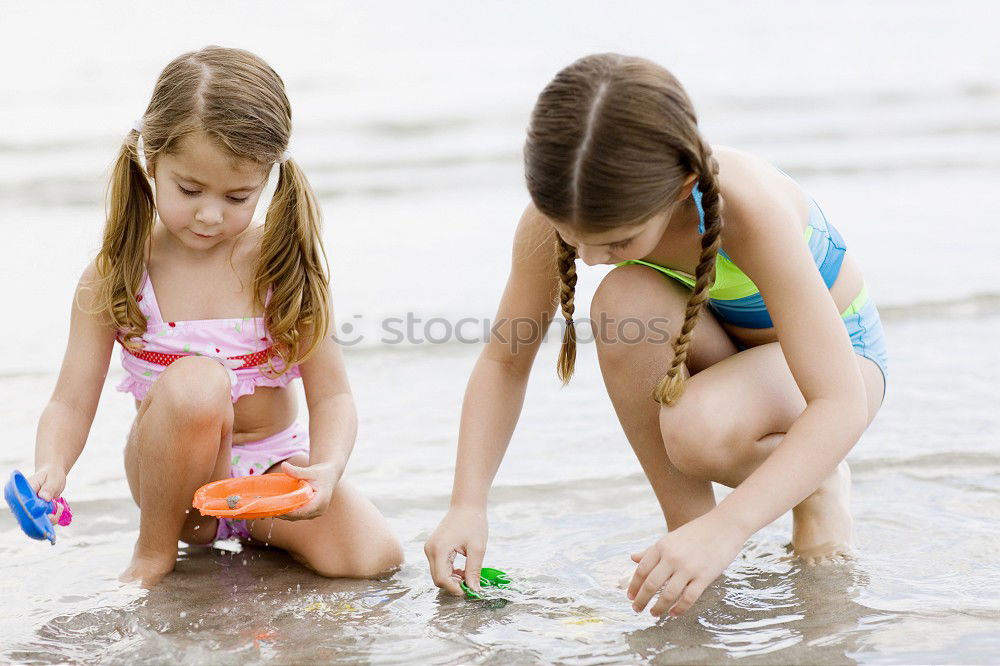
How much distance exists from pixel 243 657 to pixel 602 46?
10310 millimetres

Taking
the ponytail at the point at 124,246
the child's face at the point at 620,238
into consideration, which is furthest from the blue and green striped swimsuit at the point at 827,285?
the ponytail at the point at 124,246

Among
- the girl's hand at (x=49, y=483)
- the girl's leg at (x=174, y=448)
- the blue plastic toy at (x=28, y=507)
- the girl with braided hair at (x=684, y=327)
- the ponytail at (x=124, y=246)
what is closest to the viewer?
the girl with braided hair at (x=684, y=327)

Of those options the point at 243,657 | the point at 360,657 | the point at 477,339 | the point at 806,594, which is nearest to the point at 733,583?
the point at 806,594

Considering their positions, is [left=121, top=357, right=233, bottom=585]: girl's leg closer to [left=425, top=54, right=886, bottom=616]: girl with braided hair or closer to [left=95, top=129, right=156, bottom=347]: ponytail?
[left=95, top=129, right=156, bottom=347]: ponytail

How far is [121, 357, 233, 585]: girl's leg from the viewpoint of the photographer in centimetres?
229

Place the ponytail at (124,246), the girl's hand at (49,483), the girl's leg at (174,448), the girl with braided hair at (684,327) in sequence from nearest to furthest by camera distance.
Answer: the girl with braided hair at (684,327)
the girl's hand at (49,483)
the girl's leg at (174,448)
the ponytail at (124,246)

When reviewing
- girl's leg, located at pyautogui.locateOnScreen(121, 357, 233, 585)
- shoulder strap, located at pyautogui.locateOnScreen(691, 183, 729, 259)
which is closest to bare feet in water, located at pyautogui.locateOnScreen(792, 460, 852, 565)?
shoulder strap, located at pyautogui.locateOnScreen(691, 183, 729, 259)

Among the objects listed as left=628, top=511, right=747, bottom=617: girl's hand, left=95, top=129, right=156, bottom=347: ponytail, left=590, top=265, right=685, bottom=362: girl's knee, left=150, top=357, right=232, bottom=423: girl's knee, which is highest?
left=95, top=129, right=156, bottom=347: ponytail

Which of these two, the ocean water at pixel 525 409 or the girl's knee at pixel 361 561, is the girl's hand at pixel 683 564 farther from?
the girl's knee at pixel 361 561

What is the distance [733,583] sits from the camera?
231cm

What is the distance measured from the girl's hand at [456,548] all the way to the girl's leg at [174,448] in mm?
495

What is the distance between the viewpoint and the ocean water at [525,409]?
2109 millimetres

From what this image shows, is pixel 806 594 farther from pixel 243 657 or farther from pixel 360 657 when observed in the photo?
pixel 243 657

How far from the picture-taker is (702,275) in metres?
2.06
